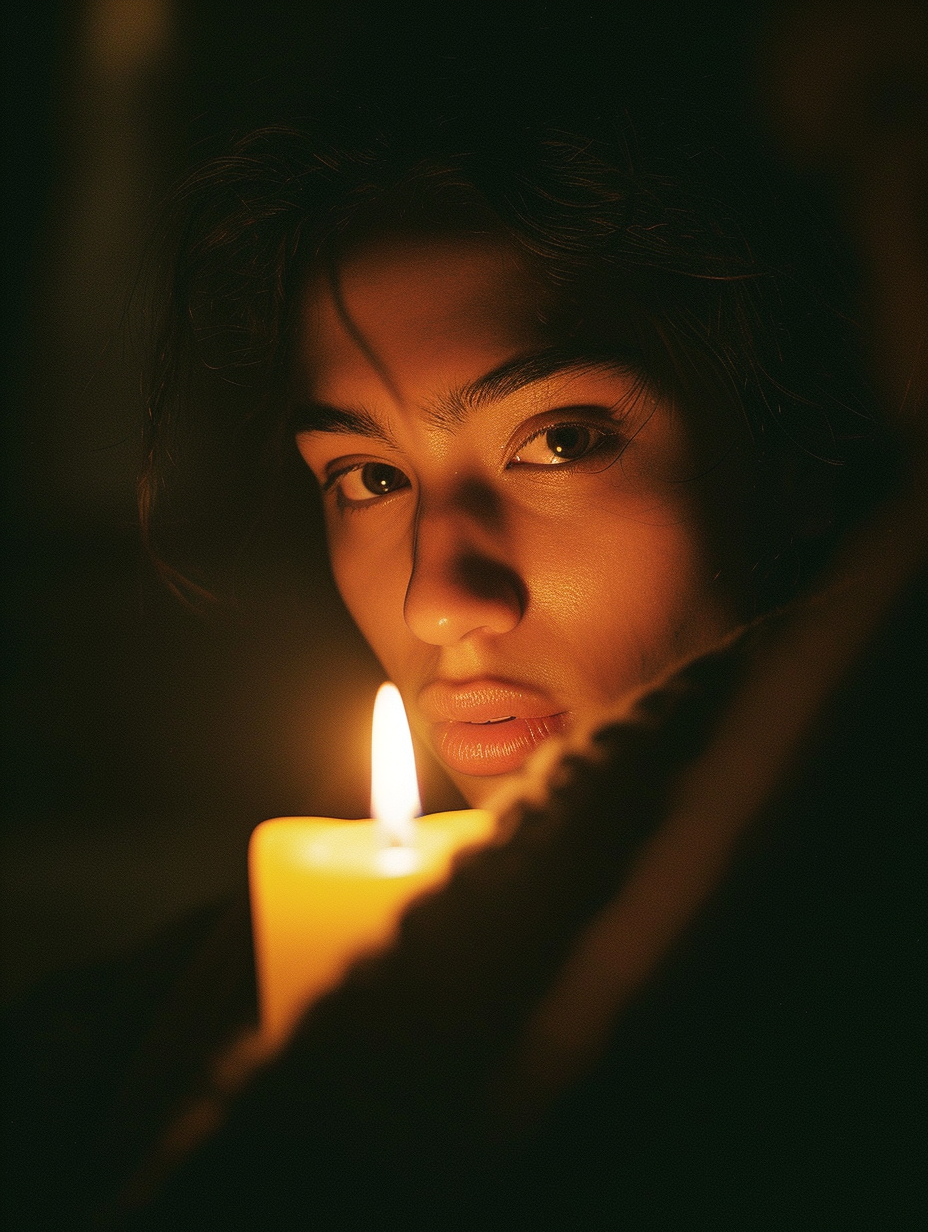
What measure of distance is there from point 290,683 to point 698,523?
1.94 ft

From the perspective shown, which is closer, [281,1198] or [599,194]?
[281,1198]

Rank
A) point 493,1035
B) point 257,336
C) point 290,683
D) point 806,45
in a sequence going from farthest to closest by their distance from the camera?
1. point 290,683
2. point 257,336
3. point 806,45
4. point 493,1035

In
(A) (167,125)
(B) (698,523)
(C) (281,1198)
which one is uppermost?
(A) (167,125)

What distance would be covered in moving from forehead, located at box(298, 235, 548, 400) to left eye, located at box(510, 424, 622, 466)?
8 centimetres

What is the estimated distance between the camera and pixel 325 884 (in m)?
0.39

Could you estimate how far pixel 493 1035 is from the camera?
0.95ft

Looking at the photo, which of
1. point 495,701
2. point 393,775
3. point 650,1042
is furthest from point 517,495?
point 650,1042

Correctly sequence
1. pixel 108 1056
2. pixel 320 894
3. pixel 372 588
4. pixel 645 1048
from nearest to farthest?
pixel 645 1048 < pixel 320 894 < pixel 108 1056 < pixel 372 588

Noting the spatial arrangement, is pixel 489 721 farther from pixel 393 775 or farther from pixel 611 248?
pixel 611 248

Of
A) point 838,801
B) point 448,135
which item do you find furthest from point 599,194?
point 838,801

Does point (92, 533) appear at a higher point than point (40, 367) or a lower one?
lower

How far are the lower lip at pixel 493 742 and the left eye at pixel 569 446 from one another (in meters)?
0.21

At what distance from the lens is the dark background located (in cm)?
71

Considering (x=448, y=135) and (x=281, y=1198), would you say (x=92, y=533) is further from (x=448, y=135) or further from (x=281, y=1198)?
(x=281, y=1198)
